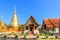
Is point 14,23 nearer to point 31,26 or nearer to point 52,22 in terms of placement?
point 31,26

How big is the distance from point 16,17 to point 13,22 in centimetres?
186

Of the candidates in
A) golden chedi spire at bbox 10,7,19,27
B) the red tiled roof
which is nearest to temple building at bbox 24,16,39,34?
the red tiled roof

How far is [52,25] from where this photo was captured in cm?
4397

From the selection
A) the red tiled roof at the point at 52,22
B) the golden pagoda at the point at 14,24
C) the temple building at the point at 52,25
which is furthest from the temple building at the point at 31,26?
the golden pagoda at the point at 14,24

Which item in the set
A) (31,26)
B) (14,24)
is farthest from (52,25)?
(14,24)

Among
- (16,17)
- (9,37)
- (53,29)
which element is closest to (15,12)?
(16,17)

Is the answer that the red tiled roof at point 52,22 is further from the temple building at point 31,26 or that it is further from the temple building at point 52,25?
the temple building at point 31,26

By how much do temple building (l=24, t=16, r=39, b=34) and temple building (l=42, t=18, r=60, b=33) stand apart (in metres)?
2.51

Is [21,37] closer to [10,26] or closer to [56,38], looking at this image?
[56,38]

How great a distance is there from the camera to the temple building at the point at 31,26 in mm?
43350

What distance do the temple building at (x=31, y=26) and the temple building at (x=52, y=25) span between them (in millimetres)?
2513

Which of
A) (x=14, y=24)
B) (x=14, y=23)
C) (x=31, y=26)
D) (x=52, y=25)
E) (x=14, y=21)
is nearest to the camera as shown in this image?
(x=52, y=25)

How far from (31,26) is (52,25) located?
470 cm

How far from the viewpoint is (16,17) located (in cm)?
4900
